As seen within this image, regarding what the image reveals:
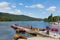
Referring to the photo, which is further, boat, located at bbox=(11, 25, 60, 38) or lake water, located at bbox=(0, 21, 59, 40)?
boat, located at bbox=(11, 25, 60, 38)

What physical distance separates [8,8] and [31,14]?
1.60 feet

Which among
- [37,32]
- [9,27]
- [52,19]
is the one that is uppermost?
[52,19]

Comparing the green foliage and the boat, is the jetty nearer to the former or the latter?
the boat

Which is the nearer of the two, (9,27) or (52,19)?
(9,27)

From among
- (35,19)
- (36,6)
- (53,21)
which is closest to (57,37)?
(53,21)

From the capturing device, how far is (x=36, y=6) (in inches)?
102

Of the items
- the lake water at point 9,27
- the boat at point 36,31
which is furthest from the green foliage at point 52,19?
the boat at point 36,31

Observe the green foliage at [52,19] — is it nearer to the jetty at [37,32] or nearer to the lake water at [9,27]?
the lake water at [9,27]

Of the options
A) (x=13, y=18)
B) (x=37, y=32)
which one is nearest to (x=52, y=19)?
(x=37, y=32)

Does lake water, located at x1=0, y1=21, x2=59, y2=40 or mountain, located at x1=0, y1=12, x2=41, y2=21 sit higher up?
mountain, located at x1=0, y1=12, x2=41, y2=21

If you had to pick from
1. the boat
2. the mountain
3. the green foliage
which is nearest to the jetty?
the boat

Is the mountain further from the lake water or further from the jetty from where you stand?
the jetty

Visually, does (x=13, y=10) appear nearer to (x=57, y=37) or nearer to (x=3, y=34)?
(x=3, y=34)

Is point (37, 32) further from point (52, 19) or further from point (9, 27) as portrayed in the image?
point (9, 27)
